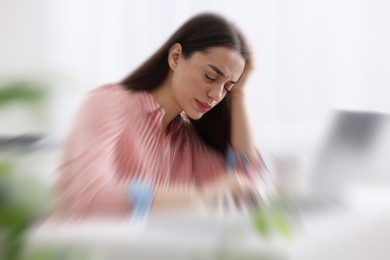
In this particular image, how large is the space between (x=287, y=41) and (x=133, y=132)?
0.30 meters

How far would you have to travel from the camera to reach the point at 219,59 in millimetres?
756

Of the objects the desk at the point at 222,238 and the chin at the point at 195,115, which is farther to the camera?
the chin at the point at 195,115

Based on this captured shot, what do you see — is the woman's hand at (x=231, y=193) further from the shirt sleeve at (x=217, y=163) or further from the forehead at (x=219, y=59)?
the forehead at (x=219, y=59)

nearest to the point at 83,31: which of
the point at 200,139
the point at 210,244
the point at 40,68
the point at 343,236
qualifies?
the point at 40,68

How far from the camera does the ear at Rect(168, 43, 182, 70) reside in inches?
30.1

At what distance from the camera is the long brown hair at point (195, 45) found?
2.49 ft

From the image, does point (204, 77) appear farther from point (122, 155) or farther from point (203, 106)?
point (122, 155)

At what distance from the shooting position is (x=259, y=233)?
67 centimetres

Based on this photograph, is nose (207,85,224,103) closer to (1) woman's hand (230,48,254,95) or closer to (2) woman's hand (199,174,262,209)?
(1) woman's hand (230,48,254,95)

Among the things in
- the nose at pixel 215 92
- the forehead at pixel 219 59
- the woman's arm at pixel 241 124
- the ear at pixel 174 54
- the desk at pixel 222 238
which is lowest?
the desk at pixel 222 238

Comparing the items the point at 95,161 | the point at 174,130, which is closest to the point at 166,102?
the point at 174,130

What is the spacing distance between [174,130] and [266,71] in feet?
0.58

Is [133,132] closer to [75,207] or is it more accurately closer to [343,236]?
[75,207]

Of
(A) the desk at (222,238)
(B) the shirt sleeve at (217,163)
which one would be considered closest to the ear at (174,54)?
(B) the shirt sleeve at (217,163)
